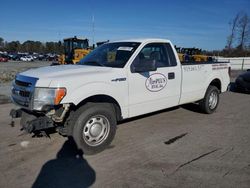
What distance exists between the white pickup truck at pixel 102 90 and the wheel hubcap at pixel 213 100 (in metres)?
1.21

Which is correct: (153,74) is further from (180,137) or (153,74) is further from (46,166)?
(46,166)

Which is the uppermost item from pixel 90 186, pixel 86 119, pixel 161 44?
pixel 161 44

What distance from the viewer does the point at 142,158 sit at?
4.24 m

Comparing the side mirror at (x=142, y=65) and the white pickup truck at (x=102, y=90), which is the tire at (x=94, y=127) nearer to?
the white pickup truck at (x=102, y=90)

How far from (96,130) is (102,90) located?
0.73 metres

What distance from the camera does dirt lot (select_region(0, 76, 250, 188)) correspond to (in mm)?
3551

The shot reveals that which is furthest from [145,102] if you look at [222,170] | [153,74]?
[222,170]

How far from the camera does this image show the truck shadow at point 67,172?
11.5 ft

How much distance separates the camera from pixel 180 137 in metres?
5.27

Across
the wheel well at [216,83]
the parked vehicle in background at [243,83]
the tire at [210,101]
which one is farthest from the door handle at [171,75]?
the parked vehicle in background at [243,83]

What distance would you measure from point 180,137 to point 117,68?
1.94 metres

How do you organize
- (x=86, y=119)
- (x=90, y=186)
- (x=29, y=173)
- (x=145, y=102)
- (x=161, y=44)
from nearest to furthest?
(x=90, y=186) < (x=29, y=173) < (x=86, y=119) < (x=145, y=102) < (x=161, y=44)

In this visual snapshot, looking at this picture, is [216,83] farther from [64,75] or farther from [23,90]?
[23,90]

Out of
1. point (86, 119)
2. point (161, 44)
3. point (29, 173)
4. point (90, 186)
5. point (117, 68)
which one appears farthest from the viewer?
point (161, 44)
